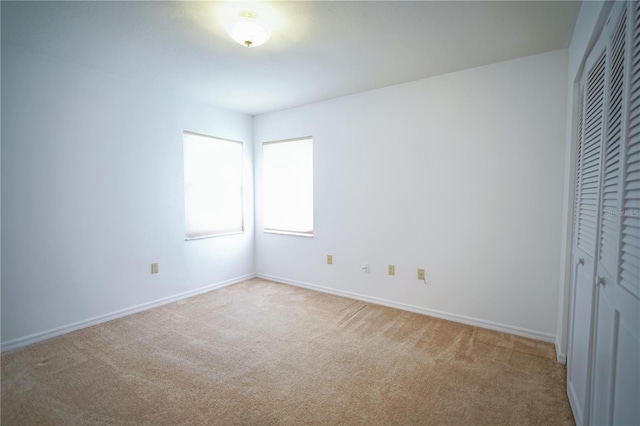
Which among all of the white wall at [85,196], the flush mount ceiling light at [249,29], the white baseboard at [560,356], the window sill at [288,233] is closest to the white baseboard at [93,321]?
the white wall at [85,196]

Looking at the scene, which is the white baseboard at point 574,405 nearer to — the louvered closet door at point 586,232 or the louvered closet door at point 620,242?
the louvered closet door at point 586,232

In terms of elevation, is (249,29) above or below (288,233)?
above

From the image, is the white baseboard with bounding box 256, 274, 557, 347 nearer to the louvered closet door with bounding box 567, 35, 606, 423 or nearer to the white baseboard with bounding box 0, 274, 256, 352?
the louvered closet door with bounding box 567, 35, 606, 423

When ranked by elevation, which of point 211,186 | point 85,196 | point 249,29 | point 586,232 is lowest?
point 586,232

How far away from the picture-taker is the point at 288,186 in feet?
14.0

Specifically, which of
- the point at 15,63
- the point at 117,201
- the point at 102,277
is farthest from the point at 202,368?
the point at 15,63

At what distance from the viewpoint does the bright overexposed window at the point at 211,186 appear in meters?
3.80

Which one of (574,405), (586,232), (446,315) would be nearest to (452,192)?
(446,315)

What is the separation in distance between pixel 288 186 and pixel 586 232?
3.27 metres

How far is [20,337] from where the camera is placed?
2500 millimetres

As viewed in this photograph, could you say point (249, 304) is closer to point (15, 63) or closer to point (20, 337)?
point (20, 337)

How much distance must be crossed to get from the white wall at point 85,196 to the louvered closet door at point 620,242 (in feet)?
12.2

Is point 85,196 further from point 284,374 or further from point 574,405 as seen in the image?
point 574,405

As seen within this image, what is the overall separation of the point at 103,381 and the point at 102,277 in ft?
4.20
